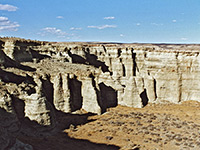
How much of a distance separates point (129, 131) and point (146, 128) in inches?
84.6

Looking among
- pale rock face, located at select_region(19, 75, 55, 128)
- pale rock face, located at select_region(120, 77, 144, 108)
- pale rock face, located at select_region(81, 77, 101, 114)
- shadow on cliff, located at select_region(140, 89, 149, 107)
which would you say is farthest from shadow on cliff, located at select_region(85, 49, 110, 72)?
pale rock face, located at select_region(19, 75, 55, 128)

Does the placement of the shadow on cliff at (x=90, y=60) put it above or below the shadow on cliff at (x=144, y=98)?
above

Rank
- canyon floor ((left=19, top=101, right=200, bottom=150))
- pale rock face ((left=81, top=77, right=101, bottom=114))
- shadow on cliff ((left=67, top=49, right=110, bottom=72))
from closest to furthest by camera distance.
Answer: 1. canyon floor ((left=19, top=101, right=200, bottom=150))
2. pale rock face ((left=81, top=77, right=101, bottom=114))
3. shadow on cliff ((left=67, top=49, right=110, bottom=72))

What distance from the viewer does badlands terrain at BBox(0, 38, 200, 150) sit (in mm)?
18578

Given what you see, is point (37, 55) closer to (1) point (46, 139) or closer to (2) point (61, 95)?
(2) point (61, 95)

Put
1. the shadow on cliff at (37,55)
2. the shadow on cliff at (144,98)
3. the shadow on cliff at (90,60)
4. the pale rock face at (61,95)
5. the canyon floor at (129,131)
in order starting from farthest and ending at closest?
the shadow on cliff at (90,60), the shadow on cliff at (37,55), the shadow on cliff at (144,98), the pale rock face at (61,95), the canyon floor at (129,131)

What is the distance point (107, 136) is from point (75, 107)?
7.15 metres

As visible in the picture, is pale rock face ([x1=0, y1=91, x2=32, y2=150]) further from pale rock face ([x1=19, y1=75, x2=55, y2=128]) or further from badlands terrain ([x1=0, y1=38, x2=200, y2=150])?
pale rock face ([x1=19, y1=75, x2=55, y2=128])

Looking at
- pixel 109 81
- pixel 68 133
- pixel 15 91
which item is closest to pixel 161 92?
pixel 109 81

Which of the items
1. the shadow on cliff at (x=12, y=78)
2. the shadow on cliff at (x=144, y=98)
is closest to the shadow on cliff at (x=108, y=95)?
the shadow on cliff at (x=144, y=98)

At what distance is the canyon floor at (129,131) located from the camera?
60.5 ft

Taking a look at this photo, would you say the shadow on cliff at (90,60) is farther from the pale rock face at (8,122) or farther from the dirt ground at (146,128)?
→ the pale rock face at (8,122)

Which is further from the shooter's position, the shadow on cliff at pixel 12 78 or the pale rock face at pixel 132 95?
the pale rock face at pixel 132 95

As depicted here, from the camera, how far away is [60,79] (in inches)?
989
